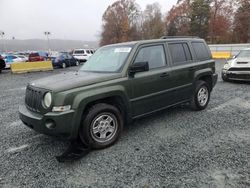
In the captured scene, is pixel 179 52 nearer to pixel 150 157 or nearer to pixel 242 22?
pixel 150 157

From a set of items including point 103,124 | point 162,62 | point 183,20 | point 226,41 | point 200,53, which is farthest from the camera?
point 183,20

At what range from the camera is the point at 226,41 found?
128 ft

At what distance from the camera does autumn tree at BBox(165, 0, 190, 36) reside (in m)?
45.2

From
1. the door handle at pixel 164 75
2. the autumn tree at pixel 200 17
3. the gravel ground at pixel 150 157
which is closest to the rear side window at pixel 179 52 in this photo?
the door handle at pixel 164 75

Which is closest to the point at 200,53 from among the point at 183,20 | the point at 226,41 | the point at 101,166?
the point at 101,166

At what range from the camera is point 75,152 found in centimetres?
347

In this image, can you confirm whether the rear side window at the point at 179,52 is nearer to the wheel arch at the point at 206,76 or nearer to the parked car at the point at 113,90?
the parked car at the point at 113,90

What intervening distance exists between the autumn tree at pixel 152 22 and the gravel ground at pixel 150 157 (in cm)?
5015

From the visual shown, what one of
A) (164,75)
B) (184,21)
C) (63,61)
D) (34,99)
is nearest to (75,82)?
(34,99)

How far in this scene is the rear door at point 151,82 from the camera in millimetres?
3973

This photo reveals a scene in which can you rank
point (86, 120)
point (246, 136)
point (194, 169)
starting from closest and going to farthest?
point (194, 169)
point (86, 120)
point (246, 136)

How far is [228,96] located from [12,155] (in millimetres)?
6385

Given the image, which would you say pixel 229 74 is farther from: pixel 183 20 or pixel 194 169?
pixel 183 20

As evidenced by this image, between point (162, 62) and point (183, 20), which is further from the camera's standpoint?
point (183, 20)
